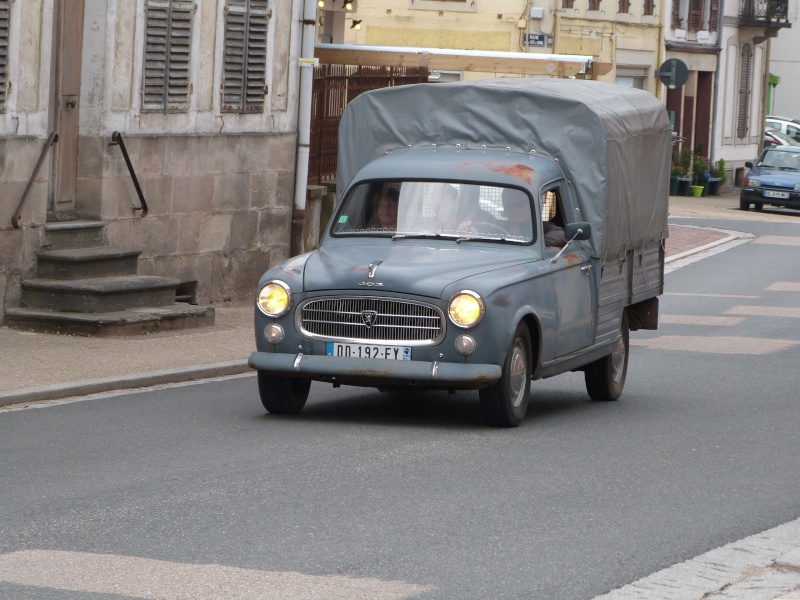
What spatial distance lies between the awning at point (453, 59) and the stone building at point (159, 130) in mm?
3895

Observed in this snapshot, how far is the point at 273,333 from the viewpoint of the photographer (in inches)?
453

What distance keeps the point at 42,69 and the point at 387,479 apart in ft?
28.8

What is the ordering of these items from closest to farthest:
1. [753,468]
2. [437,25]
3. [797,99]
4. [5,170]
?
[753,468] < [5,170] < [437,25] < [797,99]

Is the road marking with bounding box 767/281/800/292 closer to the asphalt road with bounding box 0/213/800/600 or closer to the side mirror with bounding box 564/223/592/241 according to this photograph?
the asphalt road with bounding box 0/213/800/600

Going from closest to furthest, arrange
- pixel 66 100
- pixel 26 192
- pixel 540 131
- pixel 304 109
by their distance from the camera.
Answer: pixel 540 131, pixel 26 192, pixel 66 100, pixel 304 109

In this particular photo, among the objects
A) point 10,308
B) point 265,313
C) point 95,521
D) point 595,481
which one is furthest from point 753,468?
point 10,308

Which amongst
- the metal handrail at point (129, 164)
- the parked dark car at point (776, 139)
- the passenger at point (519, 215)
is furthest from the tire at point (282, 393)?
the parked dark car at point (776, 139)

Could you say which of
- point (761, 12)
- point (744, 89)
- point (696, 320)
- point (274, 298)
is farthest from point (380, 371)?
point (744, 89)

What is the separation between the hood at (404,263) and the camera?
11.3 m

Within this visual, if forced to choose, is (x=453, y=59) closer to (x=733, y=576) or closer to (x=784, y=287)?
(x=784, y=287)

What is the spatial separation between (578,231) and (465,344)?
169 centimetres

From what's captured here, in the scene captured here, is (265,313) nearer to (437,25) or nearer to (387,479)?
(387,479)

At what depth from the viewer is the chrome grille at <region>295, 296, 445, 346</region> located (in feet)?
36.8

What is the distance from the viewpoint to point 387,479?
938 centimetres
